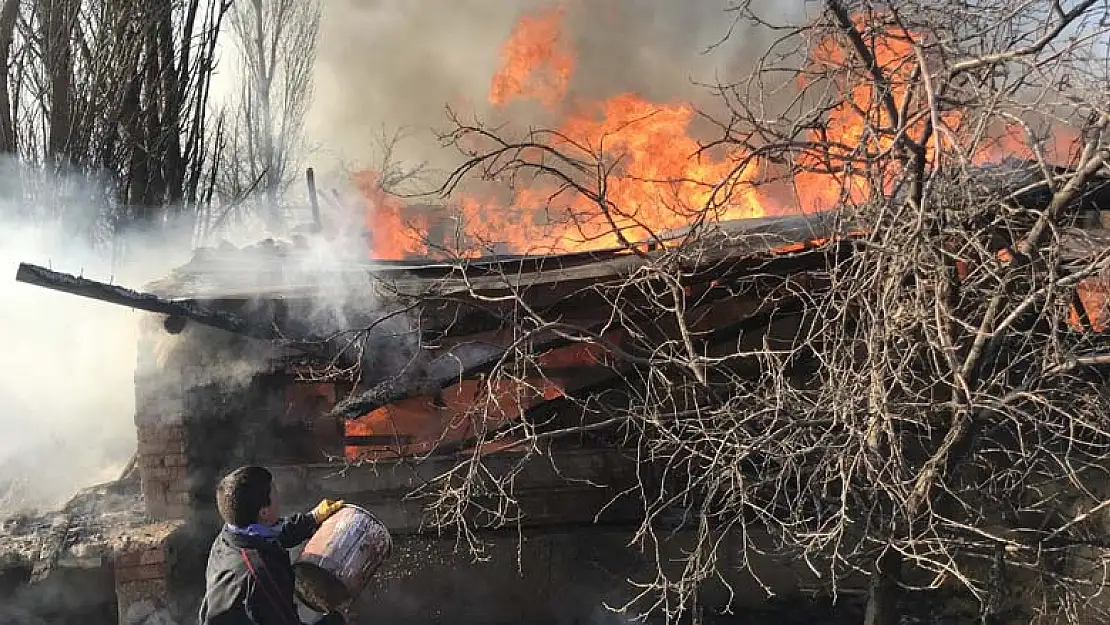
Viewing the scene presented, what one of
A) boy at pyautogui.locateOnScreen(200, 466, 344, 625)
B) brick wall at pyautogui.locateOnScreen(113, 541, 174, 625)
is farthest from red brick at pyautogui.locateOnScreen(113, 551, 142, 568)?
boy at pyautogui.locateOnScreen(200, 466, 344, 625)

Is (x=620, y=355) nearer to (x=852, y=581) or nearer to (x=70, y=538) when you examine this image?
(x=852, y=581)

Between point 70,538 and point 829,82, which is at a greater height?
point 829,82

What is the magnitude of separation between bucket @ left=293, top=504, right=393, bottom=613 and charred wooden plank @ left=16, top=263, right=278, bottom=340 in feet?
5.73

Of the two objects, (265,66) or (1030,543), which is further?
(265,66)

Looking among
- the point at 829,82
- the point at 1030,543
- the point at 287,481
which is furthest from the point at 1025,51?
the point at 287,481

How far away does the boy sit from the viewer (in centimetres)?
388

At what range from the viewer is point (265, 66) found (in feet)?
79.5

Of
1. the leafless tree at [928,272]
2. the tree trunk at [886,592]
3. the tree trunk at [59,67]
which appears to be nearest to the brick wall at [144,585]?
the leafless tree at [928,272]

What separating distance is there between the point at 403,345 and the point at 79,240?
775cm

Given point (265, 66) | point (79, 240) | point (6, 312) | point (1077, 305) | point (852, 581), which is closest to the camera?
point (1077, 305)

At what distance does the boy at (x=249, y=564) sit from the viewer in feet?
12.7

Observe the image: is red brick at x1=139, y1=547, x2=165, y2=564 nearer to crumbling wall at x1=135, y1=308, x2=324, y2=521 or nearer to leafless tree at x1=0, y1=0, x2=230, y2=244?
crumbling wall at x1=135, y1=308, x2=324, y2=521

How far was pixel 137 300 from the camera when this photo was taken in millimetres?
4898

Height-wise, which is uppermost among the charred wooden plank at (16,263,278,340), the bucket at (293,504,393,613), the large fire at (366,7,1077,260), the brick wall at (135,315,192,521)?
the large fire at (366,7,1077,260)
